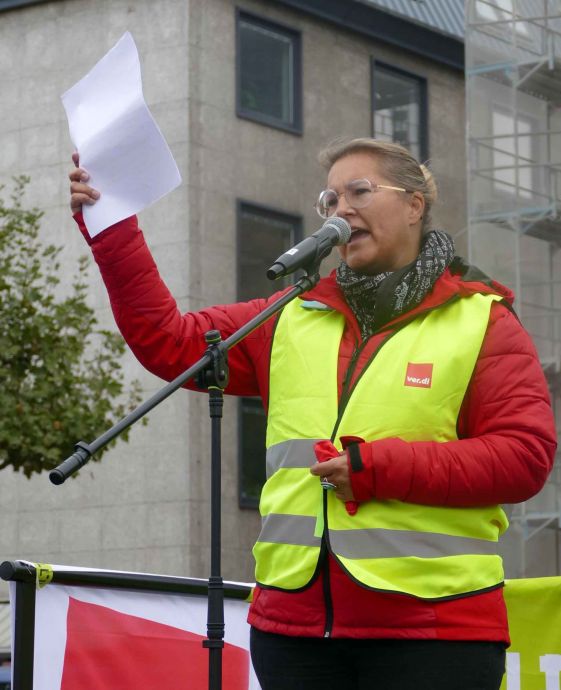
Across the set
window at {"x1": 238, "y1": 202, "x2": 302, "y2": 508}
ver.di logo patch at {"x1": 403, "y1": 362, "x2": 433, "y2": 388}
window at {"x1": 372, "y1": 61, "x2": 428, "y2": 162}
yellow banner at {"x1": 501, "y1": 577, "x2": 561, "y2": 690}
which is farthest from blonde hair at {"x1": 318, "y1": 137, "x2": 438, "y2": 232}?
window at {"x1": 372, "y1": 61, "x2": 428, "y2": 162}

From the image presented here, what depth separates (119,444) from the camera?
22875 mm

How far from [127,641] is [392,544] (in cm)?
171

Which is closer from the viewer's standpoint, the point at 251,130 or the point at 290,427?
the point at 290,427

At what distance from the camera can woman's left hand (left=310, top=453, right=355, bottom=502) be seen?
375cm

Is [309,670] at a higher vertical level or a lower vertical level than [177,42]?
lower

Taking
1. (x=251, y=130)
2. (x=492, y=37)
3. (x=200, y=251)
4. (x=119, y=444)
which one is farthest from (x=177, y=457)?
(x=492, y=37)

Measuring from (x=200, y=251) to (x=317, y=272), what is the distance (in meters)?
18.7

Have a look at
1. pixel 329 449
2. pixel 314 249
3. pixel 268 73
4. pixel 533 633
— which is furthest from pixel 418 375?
pixel 268 73

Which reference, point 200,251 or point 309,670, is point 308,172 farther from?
point 309,670

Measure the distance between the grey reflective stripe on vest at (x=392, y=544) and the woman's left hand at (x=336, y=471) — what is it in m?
0.11

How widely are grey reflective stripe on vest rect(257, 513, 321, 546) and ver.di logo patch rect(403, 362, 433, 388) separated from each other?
1.32ft

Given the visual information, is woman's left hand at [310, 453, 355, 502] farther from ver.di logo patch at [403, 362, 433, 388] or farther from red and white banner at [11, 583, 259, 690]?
red and white banner at [11, 583, 259, 690]

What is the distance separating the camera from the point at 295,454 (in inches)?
156

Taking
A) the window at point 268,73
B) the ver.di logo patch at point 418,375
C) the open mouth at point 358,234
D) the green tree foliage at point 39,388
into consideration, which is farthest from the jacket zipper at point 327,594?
the window at point 268,73
